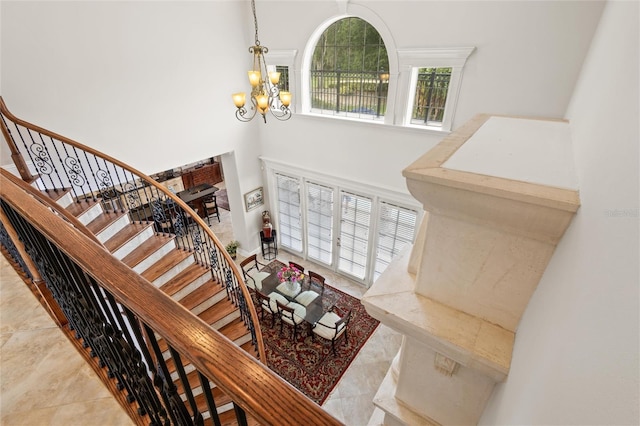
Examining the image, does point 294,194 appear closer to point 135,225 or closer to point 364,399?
point 135,225

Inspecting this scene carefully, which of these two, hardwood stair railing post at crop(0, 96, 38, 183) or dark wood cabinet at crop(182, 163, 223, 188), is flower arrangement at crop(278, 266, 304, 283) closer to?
hardwood stair railing post at crop(0, 96, 38, 183)

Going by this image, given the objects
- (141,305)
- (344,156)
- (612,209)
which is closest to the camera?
(612,209)

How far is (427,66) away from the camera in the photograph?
4195mm

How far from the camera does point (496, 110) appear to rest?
387 centimetres

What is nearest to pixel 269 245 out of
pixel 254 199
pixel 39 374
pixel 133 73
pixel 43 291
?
pixel 254 199

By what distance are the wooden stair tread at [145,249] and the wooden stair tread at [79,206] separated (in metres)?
0.50

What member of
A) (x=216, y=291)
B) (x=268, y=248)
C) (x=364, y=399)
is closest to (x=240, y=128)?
(x=268, y=248)

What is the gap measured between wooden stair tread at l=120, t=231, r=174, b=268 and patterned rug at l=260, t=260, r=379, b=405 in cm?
235

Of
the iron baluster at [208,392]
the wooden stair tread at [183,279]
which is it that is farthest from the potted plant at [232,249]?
the iron baluster at [208,392]

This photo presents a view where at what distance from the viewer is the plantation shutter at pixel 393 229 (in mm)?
5246

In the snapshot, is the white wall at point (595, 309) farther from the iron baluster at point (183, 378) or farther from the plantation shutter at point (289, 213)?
the plantation shutter at point (289, 213)

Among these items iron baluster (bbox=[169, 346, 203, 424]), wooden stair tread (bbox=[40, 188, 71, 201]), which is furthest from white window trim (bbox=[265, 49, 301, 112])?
iron baluster (bbox=[169, 346, 203, 424])

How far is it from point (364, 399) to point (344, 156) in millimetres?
3890

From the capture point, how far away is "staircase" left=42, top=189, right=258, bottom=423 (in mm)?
3957
